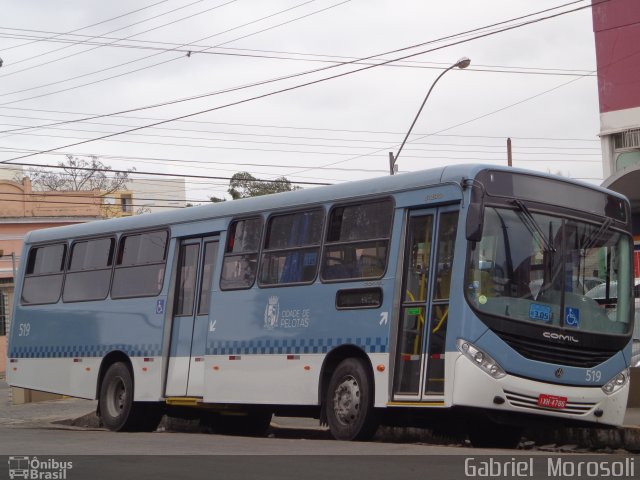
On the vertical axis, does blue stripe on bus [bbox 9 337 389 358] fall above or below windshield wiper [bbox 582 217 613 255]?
below

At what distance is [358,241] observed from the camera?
45.3 ft

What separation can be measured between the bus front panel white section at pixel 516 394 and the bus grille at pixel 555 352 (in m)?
0.27

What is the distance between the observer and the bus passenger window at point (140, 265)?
17.5 m

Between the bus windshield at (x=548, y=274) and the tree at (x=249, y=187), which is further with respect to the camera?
the tree at (x=249, y=187)

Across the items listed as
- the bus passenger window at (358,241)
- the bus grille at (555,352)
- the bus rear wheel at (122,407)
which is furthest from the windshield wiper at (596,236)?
the bus rear wheel at (122,407)

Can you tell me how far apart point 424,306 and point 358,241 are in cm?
147

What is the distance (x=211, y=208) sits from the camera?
54.7ft

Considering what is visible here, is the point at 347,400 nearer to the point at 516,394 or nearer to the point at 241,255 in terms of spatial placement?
the point at 516,394

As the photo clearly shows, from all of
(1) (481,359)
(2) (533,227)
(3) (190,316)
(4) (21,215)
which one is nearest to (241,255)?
(3) (190,316)

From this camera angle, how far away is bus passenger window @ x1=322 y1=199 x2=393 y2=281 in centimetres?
1344

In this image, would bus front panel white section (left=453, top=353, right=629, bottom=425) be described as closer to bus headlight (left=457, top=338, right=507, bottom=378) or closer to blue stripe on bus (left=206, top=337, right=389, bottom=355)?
bus headlight (left=457, top=338, right=507, bottom=378)

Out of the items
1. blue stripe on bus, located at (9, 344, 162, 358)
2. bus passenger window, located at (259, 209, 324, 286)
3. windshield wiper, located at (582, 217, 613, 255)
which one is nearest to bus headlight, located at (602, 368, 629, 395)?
windshield wiper, located at (582, 217, 613, 255)

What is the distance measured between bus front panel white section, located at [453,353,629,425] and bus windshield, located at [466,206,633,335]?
661 millimetres
